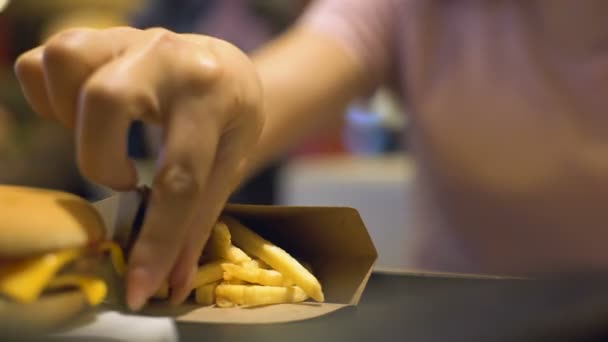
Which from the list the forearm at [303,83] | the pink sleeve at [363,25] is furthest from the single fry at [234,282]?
the pink sleeve at [363,25]

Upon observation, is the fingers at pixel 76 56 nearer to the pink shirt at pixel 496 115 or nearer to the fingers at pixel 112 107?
the fingers at pixel 112 107

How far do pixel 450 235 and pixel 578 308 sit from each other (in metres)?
0.57

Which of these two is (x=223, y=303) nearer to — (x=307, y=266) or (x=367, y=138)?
(x=307, y=266)

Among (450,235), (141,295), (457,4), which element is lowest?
(450,235)

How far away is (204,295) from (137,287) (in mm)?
37

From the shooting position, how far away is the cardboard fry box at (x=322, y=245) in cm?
33

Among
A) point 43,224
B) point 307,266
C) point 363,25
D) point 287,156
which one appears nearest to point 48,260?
point 43,224

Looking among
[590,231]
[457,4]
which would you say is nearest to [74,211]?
[590,231]

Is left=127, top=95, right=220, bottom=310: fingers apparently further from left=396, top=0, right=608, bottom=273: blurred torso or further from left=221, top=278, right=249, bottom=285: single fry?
left=396, top=0, right=608, bottom=273: blurred torso

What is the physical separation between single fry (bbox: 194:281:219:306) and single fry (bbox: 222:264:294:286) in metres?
0.01

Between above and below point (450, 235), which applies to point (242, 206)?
above

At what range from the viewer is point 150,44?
0.31 m

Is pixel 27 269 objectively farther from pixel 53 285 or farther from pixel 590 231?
pixel 590 231

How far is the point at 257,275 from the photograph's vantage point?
13.0 inches
